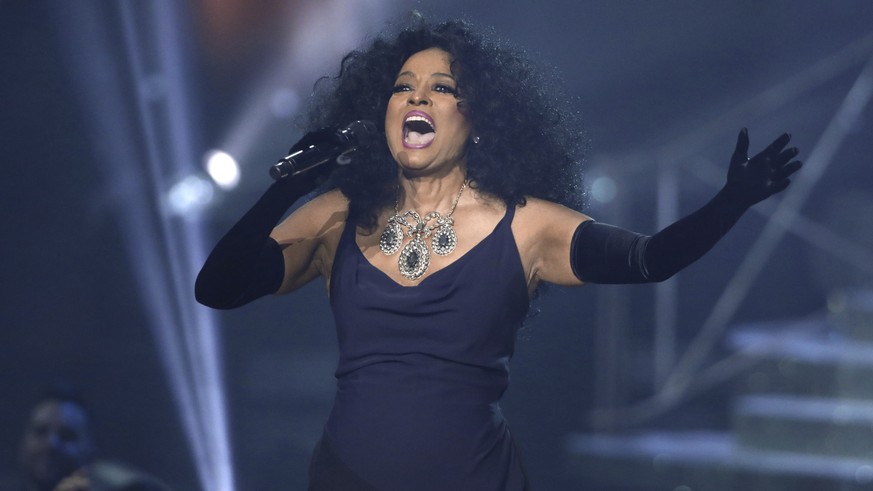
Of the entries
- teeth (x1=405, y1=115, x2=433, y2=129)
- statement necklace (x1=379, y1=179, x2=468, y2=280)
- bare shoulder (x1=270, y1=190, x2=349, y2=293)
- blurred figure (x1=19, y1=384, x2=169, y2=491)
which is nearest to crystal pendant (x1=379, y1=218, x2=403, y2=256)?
statement necklace (x1=379, y1=179, x2=468, y2=280)

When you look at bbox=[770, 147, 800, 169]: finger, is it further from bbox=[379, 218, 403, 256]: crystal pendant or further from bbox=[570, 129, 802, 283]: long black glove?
bbox=[379, 218, 403, 256]: crystal pendant

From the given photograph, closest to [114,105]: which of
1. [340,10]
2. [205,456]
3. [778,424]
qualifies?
[340,10]

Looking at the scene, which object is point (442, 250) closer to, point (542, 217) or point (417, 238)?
point (417, 238)

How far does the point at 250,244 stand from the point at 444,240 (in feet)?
1.33

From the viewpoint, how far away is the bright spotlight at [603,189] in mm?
4730

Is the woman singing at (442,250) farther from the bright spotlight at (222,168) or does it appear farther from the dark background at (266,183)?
the bright spotlight at (222,168)

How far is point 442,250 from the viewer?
198 centimetres

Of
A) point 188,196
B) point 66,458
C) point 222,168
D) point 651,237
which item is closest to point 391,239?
point 651,237

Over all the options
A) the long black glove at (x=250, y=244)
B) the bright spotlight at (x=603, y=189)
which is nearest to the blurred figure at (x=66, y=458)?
the long black glove at (x=250, y=244)

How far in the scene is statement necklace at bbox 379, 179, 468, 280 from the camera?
197cm

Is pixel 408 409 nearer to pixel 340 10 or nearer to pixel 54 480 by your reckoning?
pixel 54 480

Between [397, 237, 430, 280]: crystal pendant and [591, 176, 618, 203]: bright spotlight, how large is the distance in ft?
9.29

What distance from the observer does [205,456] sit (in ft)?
11.9

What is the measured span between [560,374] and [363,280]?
2692mm
